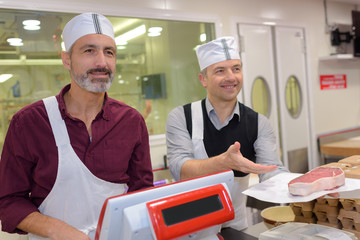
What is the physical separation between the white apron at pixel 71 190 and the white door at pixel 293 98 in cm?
311

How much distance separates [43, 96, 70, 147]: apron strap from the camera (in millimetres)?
1451

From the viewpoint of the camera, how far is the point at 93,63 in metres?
1.47

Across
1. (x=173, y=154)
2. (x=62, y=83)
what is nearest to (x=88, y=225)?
(x=173, y=154)

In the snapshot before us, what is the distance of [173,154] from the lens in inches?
75.7

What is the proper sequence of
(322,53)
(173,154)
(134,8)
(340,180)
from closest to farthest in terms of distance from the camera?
(340,180)
(173,154)
(134,8)
(322,53)

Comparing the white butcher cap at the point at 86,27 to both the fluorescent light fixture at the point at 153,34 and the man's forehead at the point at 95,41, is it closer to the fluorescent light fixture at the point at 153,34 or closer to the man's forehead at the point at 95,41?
the man's forehead at the point at 95,41

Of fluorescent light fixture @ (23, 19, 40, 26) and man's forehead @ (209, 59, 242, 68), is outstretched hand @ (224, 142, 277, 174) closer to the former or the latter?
man's forehead @ (209, 59, 242, 68)

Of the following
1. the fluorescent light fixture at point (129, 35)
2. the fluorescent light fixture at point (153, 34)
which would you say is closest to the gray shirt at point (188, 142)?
the fluorescent light fixture at point (129, 35)

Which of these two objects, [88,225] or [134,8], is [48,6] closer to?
[134,8]

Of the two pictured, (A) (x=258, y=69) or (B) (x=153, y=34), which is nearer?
(B) (x=153, y=34)

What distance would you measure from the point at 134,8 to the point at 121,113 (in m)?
1.65

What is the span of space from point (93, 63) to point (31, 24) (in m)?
1.44

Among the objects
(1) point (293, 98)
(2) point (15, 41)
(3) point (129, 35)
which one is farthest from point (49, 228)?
(1) point (293, 98)

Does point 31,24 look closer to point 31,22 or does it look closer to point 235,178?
point 31,22
